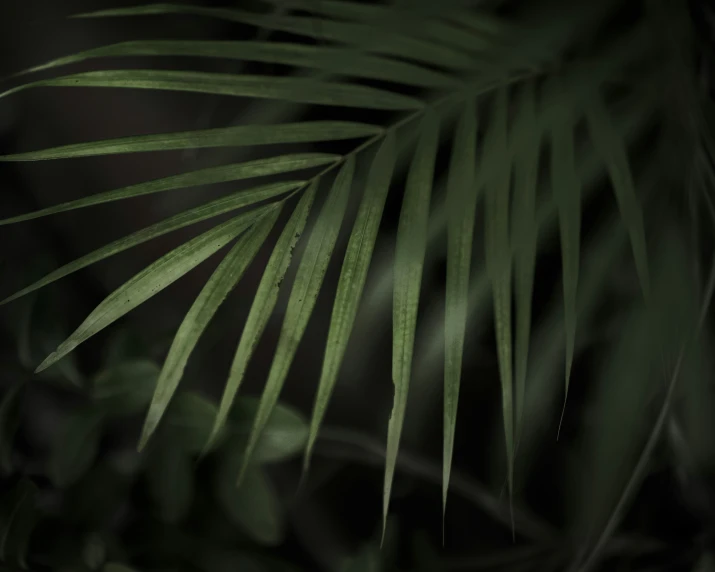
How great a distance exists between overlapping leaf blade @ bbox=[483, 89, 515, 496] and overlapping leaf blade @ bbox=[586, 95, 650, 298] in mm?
71

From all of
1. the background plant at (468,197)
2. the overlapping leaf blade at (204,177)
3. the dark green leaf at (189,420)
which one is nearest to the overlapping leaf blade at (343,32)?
the background plant at (468,197)

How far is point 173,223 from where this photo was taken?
0.43 meters

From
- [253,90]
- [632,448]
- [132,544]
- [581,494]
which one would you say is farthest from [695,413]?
[132,544]

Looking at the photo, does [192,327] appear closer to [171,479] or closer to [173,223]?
[173,223]

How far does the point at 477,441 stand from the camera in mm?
771

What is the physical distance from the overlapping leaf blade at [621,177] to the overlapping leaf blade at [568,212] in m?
0.02

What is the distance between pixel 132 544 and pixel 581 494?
50cm

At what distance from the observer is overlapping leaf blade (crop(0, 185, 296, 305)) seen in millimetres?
423

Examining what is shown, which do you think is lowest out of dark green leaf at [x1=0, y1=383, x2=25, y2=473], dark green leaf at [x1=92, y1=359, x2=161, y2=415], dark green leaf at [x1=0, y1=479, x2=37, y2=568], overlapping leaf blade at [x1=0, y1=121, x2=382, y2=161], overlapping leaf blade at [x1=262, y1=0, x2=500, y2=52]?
dark green leaf at [x1=0, y1=479, x2=37, y2=568]

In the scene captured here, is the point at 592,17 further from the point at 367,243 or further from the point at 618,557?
the point at 618,557

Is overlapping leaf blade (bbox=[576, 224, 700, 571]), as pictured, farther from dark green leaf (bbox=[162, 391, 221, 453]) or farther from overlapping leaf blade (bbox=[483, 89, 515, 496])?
dark green leaf (bbox=[162, 391, 221, 453])

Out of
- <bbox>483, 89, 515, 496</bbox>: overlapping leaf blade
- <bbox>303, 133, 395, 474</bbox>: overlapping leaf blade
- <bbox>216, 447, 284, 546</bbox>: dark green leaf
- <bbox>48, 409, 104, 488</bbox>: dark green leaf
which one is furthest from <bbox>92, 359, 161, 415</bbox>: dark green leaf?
<bbox>483, 89, 515, 496</bbox>: overlapping leaf blade

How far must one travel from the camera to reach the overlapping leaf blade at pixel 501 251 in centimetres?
43

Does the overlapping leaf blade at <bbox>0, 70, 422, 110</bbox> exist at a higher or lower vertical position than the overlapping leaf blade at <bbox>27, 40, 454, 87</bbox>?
lower
